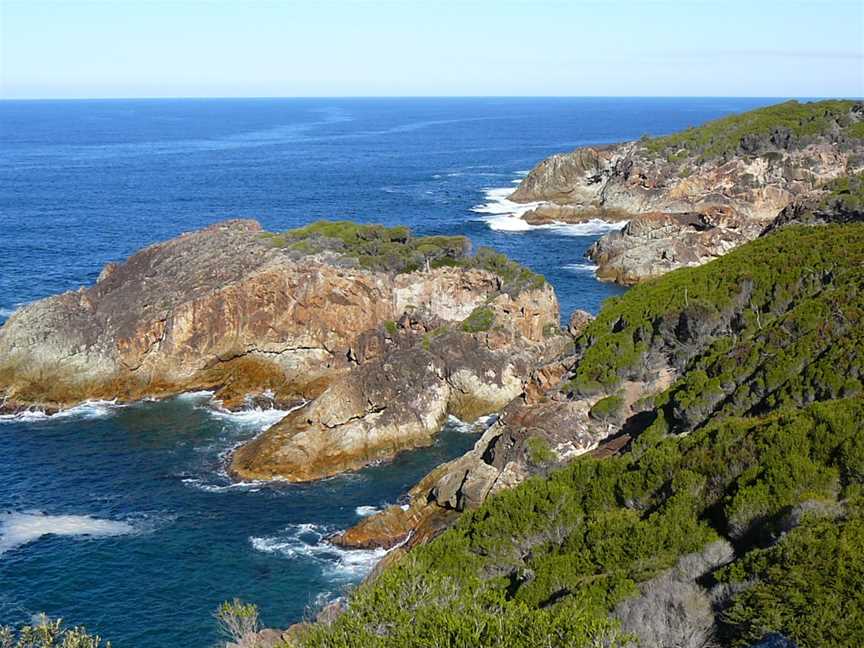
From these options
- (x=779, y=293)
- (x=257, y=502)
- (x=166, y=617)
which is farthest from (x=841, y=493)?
(x=257, y=502)

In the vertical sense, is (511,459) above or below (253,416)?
above

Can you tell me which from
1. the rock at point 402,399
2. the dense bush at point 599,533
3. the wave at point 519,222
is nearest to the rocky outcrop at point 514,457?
the rock at point 402,399

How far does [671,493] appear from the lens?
21828 millimetres

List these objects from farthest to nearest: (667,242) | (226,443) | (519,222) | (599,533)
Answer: (519,222) < (667,242) < (226,443) < (599,533)

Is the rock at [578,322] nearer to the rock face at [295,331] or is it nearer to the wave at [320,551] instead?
the rock face at [295,331]

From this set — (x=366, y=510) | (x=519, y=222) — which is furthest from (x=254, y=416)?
(x=519, y=222)

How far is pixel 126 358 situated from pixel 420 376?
723 inches

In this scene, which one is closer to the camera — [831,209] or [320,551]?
[320,551]

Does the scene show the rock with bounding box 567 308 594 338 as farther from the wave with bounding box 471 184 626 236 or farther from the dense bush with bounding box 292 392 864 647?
the wave with bounding box 471 184 626 236

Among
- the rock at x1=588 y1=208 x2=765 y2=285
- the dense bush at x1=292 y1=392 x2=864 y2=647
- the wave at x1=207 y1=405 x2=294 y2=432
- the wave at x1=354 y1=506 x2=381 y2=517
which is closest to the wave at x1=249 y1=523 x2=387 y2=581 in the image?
the wave at x1=354 y1=506 x2=381 y2=517

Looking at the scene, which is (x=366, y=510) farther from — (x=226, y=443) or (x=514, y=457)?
(x=226, y=443)

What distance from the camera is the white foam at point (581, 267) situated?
7985 centimetres

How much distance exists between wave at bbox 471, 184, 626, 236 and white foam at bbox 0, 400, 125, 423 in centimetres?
5810

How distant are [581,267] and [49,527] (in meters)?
56.4
